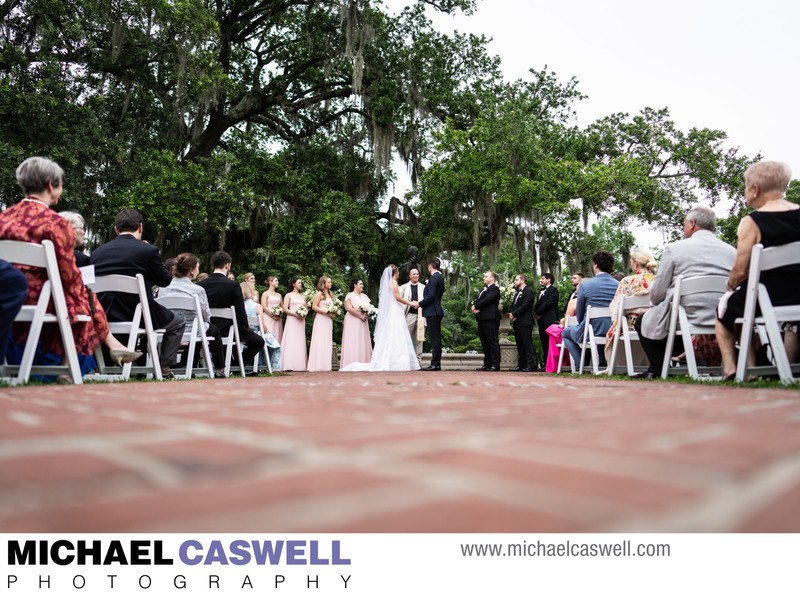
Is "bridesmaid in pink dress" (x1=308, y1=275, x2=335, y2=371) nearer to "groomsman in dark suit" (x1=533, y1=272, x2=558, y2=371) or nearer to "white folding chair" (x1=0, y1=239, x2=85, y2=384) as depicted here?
"groomsman in dark suit" (x1=533, y1=272, x2=558, y2=371)

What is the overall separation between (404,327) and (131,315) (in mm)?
7533

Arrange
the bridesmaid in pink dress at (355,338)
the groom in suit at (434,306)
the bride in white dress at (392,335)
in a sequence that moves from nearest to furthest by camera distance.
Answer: the groom in suit at (434,306) < the bride in white dress at (392,335) < the bridesmaid in pink dress at (355,338)

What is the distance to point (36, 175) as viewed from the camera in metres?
4.57

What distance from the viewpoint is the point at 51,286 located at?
14.2 ft

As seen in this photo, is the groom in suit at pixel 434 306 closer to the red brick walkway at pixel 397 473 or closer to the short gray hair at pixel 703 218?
the short gray hair at pixel 703 218

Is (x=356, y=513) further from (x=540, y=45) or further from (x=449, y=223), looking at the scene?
(x=540, y=45)

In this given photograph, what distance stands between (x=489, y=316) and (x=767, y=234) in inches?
323

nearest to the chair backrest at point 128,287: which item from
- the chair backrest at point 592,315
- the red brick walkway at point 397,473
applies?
the red brick walkway at point 397,473

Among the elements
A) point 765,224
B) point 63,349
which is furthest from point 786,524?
point 63,349

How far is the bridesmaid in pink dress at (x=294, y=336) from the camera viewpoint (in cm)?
1385

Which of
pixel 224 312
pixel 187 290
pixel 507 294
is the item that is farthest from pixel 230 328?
pixel 507 294

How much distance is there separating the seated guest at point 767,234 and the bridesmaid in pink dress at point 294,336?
10.1 metres

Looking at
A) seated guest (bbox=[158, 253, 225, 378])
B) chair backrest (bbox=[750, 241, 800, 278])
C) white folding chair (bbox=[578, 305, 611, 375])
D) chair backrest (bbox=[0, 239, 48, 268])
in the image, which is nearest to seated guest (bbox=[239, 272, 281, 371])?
seated guest (bbox=[158, 253, 225, 378])

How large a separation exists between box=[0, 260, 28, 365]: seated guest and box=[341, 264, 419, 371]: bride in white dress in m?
9.46
